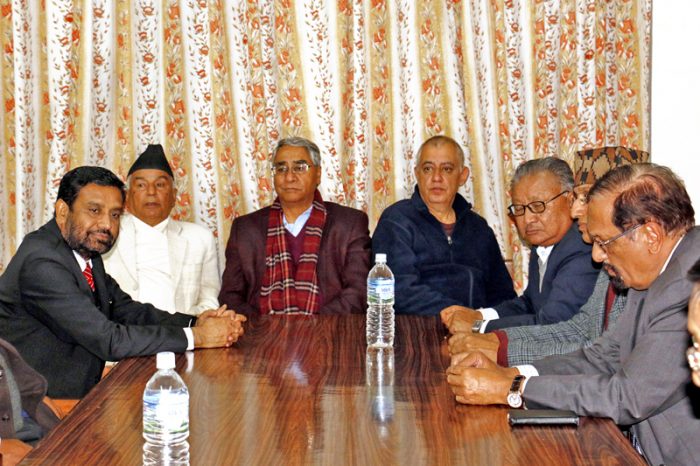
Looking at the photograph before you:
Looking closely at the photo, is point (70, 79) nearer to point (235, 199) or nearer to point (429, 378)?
point (235, 199)

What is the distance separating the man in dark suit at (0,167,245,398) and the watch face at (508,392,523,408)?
1.06 metres

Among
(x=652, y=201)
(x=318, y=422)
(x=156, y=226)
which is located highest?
(x=652, y=201)

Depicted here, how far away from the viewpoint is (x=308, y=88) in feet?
15.6

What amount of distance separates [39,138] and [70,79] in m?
0.35

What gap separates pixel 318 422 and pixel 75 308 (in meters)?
1.16

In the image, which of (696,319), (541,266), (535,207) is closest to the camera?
(696,319)

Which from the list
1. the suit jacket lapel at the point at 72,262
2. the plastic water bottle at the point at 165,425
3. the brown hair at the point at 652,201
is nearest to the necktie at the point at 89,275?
the suit jacket lapel at the point at 72,262

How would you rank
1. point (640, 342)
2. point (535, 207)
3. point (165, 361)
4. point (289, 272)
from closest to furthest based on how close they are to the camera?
1. point (165, 361)
2. point (640, 342)
3. point (535, 207)
4. point (289, 272)

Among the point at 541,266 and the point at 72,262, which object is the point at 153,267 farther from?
the point at 541,266

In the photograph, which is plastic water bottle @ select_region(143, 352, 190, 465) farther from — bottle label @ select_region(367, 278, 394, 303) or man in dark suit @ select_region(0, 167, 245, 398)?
bottle label @ select_region(367, 278, 394, 303)

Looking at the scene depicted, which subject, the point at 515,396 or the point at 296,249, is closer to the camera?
the point at 515,396

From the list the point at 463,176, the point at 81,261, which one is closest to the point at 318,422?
the point at 81,261

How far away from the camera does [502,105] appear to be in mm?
4742

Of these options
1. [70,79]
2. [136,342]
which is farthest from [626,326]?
[70,79]
